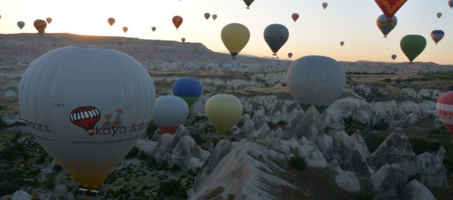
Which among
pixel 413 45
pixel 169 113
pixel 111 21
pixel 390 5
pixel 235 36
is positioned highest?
pixel 390 5

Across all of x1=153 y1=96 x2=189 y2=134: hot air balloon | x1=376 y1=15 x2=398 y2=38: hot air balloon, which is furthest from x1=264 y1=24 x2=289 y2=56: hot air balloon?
x1=153 y1=96 x2=189 y2=134: hot air balloon

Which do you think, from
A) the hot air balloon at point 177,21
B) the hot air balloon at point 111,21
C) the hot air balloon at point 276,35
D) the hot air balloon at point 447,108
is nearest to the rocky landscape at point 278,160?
the hot air balloon at point 447,108

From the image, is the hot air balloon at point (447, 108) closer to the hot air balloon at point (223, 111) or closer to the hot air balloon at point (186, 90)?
the hot air balloon at point (223, 111)

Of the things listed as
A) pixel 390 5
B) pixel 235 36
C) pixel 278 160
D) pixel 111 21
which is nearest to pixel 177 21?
pixel 235 36

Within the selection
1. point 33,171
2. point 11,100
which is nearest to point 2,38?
point 11,100

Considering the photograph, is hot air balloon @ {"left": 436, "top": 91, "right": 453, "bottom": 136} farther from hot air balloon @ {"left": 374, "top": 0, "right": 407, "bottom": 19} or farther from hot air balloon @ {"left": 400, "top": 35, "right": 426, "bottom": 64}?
hot air balloon @ {"left": 400, "top": 35, "right": 426, "bottom": 64}

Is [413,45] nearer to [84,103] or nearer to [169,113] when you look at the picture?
[169,113]

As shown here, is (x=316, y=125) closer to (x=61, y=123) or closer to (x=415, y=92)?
(x=61, y=123)
